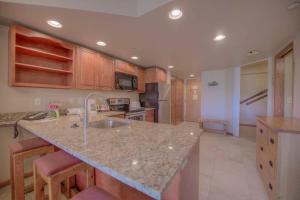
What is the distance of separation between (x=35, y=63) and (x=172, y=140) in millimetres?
2543

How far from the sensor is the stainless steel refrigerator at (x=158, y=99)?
409 centimetres

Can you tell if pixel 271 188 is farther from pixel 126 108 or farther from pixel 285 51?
pixel 126 108

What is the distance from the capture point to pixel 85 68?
2557 mm

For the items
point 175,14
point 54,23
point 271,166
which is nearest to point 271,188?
point 271,166

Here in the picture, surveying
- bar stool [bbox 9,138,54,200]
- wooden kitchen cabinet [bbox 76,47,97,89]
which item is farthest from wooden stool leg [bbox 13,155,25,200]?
wooden kitchen cabinet [bbox 76,47,97,89]

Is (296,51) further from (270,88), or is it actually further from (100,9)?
(100,9)

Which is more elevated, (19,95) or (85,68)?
(85,68)

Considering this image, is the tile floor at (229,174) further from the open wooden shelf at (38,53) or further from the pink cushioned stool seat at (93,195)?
the open wooden shelf at (38,53)

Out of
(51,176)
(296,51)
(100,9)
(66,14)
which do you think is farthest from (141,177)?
(296,51)

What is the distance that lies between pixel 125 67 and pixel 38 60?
1816 mm

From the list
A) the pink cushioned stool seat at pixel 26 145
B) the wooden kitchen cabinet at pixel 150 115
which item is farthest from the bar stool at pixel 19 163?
the wooden kitchen cabinet at pixel 150 115

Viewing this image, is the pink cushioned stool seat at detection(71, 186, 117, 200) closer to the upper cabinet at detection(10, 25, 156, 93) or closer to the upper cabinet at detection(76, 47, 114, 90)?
the upper cabinet at detection(10, 25, 156, 93)

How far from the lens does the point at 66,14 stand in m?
1.58

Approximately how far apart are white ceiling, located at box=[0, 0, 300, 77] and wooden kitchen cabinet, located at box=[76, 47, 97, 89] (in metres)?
0.18
